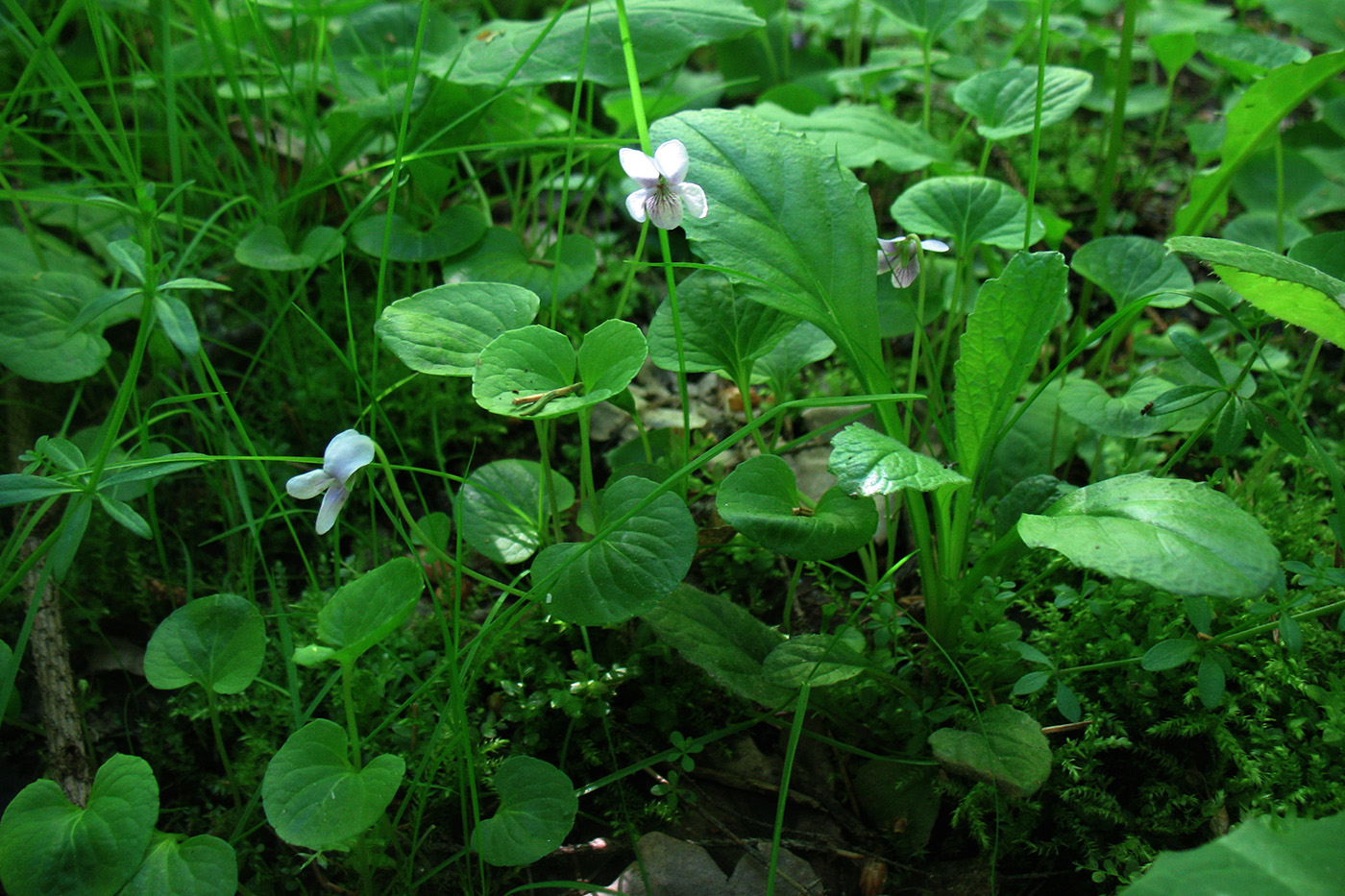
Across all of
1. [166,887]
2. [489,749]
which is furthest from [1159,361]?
[166,887]

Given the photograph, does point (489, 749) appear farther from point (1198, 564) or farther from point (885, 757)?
point (1198, 564)

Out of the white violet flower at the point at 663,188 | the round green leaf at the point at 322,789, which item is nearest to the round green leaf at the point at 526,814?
the round green leaf at the point at 322,789

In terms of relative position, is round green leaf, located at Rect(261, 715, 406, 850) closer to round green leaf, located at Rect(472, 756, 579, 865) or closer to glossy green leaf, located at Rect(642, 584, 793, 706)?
round green leaf, located at Rect(472, 756, 579, 865)

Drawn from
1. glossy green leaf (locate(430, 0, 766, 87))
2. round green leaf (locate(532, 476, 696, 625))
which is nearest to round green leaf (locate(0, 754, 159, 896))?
round green leaf (locate(532, 476, 696, 625))

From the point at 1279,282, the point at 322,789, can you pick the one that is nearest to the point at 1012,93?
the point at 1279,282

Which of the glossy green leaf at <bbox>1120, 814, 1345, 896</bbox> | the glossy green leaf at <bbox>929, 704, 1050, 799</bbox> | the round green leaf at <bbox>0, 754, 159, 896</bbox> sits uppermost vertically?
the glossy green leaf at <bbox>1120, 814, 1345, 896</bbox>

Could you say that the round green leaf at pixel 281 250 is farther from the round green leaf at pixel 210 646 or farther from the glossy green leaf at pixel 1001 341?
the glossy green leaf at pixel 1001 341
